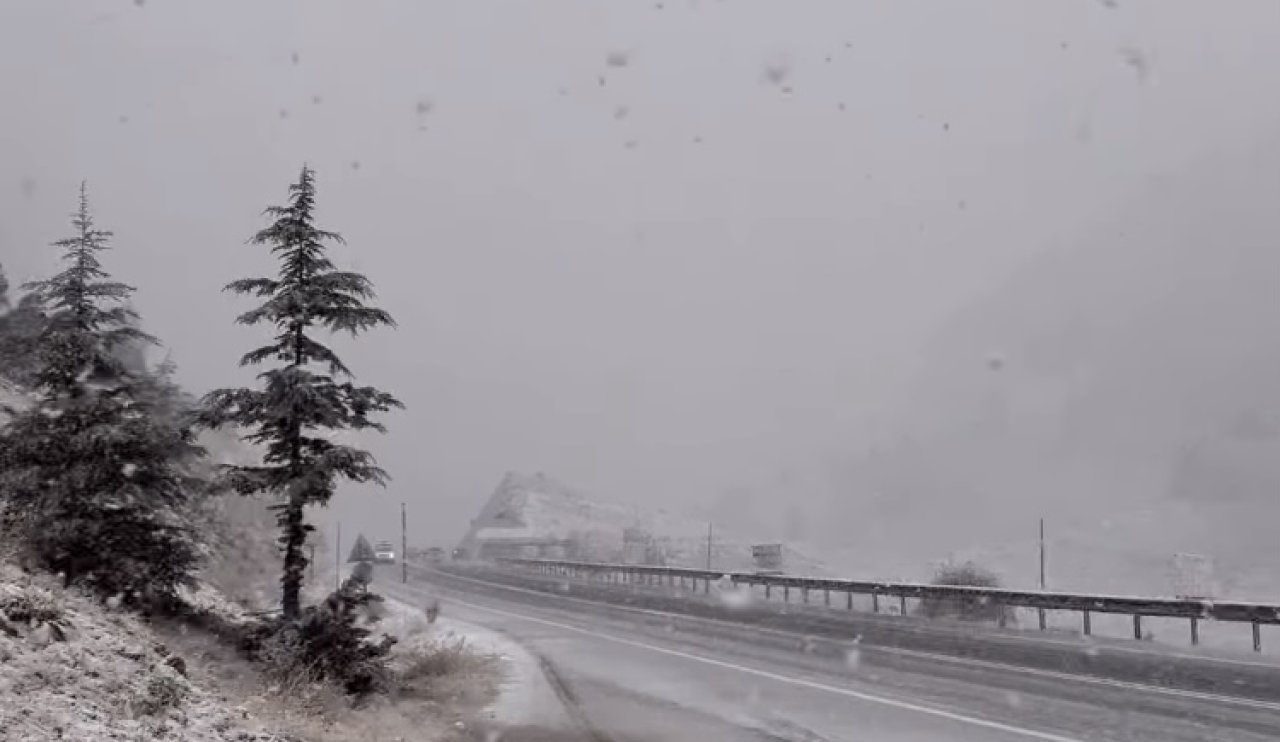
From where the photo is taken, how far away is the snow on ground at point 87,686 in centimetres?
691

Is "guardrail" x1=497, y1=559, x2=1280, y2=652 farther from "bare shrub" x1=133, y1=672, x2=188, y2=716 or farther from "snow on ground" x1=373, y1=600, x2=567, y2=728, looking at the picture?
"bare shrub" x1=133, y1=672, x2=188, y2=716

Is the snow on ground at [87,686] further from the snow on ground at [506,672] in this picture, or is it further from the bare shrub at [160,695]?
the snow on ground at [506,672]

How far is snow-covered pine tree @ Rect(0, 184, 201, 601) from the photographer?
13438 mm

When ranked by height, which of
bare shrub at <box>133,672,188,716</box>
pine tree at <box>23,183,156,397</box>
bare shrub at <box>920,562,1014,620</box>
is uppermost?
pine tree at <box>23,183,156,397</box>

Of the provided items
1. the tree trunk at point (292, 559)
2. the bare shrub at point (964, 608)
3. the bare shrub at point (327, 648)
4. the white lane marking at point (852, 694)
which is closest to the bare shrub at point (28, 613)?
the bare shrub at point (327, 648)

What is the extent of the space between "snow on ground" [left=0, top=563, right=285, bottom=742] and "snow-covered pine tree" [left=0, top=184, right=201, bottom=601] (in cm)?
282

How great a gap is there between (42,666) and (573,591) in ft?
119

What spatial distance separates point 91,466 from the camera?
13633 millimetres

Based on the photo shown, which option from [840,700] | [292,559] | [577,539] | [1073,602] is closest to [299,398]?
[292,559]

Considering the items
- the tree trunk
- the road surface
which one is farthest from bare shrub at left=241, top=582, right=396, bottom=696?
the road surface

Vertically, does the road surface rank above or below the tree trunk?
below

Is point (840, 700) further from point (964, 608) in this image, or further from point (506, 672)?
point (964, 608)

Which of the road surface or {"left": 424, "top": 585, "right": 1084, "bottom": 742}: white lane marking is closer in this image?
{"left": 424, "top": 585, "right": 1084, "bottom": 742}: white lane marking

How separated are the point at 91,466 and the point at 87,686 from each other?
6543 mm
